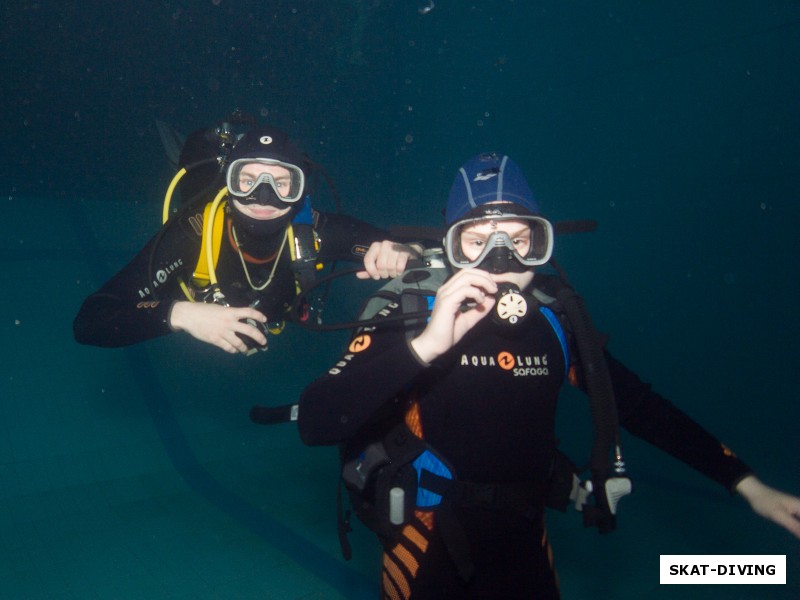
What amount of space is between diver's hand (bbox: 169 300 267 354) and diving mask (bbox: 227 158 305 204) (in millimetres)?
1245

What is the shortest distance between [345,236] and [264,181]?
0.74 m

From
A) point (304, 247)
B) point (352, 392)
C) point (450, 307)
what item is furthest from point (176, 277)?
point (450, 307)

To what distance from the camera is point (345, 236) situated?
388 cm

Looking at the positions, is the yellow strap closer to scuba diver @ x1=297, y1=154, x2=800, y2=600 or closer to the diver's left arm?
scuba diver @ x1=297, y1=154, x2=800, y2=600

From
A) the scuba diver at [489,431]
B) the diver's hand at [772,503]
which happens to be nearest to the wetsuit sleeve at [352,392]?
the scuba diver at [489,431]

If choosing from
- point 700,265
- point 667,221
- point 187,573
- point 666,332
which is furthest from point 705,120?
point 187,573

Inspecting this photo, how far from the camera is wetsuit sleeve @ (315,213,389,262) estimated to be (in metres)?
3.82

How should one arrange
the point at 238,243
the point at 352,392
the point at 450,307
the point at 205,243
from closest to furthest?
the point at 450,307
the point at 352,392
the point at 205,243
the point at 238,243

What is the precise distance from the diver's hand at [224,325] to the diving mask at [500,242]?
889mm

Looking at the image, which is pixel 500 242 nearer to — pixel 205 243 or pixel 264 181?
pixel 264 181

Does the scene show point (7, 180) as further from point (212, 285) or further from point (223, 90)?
point (212, 285)

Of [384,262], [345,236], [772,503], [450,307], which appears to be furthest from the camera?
[345,236]

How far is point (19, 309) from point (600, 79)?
26.9 feet

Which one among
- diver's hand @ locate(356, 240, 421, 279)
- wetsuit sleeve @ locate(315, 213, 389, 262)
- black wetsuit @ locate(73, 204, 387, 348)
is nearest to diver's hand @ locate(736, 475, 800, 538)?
diver's hand @ locate(356, 240, 421, 279)
